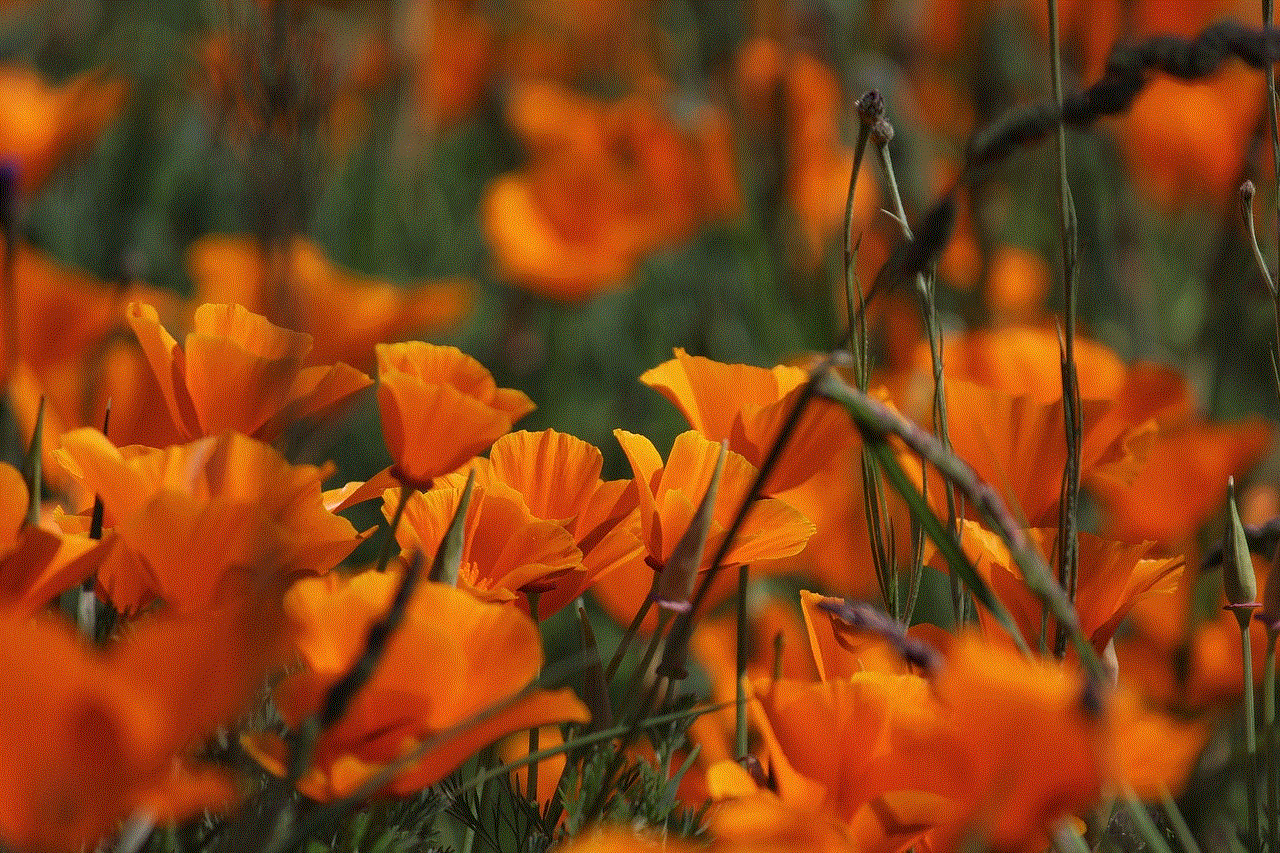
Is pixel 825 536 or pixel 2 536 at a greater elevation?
pixel 2 536

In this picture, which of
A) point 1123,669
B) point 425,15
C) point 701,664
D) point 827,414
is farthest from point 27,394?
point 425,15

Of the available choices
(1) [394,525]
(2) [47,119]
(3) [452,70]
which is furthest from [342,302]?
(3) [452,70]

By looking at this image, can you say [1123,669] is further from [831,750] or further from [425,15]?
[425,15]

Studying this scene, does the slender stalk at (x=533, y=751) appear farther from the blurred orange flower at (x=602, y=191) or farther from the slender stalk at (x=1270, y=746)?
the blurred orange flower at (x=602, y=191)

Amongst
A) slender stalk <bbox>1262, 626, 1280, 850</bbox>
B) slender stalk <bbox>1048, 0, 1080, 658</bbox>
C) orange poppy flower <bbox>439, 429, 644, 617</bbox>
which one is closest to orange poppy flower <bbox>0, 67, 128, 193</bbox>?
orange poppy flower <bbox>439, 429, 644, 617</bbox>

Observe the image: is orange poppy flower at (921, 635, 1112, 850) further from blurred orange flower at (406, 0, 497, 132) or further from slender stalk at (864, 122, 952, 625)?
blurred orange flower at (406, 0, 497, 132)

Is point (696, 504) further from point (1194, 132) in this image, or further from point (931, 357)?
point (1194, 132)
